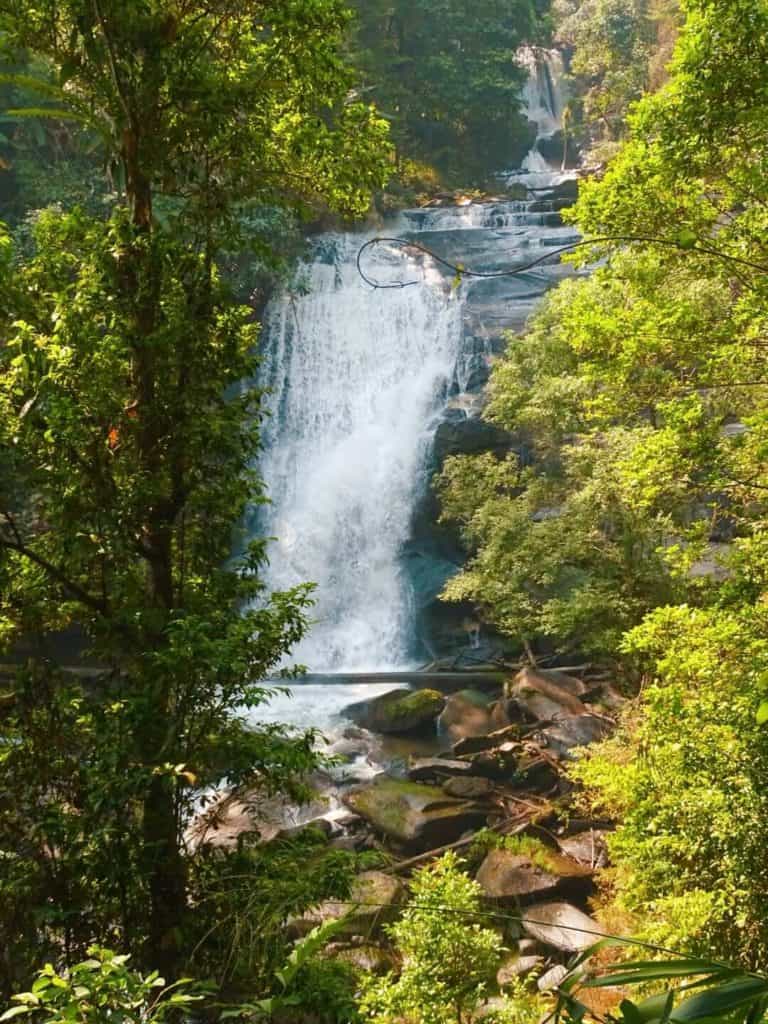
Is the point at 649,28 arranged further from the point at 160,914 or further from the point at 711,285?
the point at 160,914

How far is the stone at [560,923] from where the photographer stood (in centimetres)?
797

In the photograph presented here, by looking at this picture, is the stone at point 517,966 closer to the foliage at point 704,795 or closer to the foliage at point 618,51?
the foliage at point 704,795

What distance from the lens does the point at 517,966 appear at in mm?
7805

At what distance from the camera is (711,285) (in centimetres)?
1088

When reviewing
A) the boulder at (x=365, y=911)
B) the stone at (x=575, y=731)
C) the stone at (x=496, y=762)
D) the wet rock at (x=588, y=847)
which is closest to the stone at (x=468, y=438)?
the stone at (x=575, y=731)

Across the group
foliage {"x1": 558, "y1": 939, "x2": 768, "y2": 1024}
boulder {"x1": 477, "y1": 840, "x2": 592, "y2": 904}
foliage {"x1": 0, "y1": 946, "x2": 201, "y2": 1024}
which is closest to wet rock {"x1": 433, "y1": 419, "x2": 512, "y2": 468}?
boulder {"x1": 477, "y1": 840, "x2": 592, "y2": 904}

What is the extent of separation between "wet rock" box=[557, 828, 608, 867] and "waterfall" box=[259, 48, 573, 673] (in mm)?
8283

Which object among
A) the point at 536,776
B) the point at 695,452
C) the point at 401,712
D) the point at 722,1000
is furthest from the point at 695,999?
the point at 401,712

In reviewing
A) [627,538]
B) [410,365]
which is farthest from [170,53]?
[410,365]

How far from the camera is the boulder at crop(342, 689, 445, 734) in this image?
1362cm

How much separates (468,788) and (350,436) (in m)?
12.2

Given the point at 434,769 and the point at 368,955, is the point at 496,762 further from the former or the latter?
the point at 368,955

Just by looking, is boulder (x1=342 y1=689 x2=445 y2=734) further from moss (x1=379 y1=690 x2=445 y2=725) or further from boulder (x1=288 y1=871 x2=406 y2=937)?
boulder (x1=288 y1=871 x2=406 y2=937)

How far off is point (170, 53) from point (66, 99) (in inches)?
25.0
